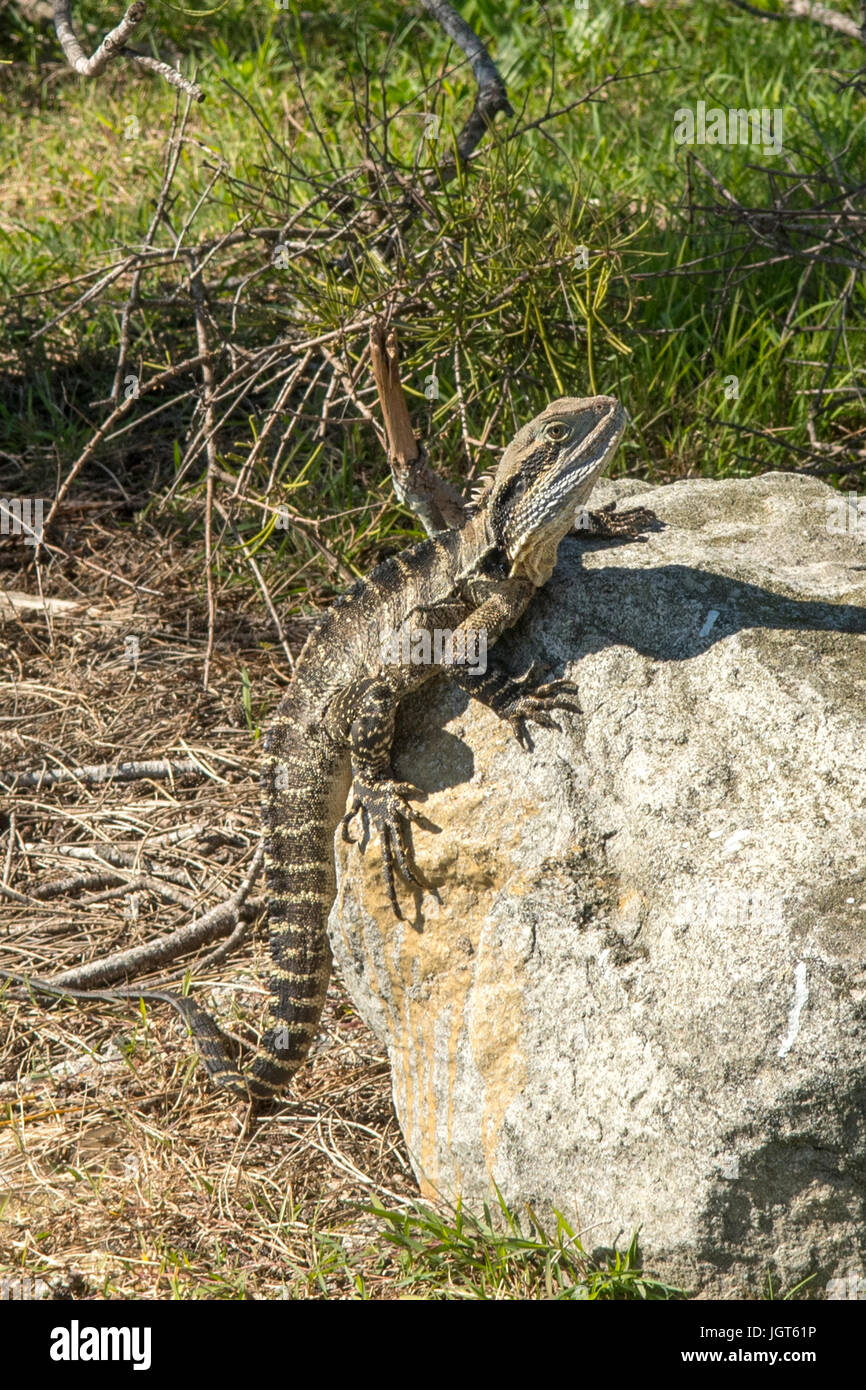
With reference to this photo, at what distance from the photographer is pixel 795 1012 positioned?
2.93 metres

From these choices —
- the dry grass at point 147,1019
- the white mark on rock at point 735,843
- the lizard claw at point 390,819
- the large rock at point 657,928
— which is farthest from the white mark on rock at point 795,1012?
the dry grass at point 147,1019

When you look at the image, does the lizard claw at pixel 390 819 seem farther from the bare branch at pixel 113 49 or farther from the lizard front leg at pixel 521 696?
the bare branch at pixel 113 49

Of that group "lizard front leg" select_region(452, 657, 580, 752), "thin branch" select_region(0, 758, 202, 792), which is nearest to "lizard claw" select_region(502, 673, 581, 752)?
"lizard front leg" select_region(452, 657, 580, 752)

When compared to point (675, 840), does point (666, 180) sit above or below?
above

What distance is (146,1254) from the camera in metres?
3.51

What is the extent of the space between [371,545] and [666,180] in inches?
114

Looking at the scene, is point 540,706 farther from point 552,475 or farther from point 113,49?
point 113,49

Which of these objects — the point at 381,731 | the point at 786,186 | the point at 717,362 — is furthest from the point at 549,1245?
the point at 786,186

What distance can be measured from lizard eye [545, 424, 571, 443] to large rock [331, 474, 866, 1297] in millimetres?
423

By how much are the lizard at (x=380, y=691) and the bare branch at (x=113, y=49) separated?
156 cm

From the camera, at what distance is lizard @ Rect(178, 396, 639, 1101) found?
3727 millimetres

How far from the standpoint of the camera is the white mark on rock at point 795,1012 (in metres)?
2.92

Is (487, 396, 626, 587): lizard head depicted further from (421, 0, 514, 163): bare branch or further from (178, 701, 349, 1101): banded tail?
(421, 0, 514, 163): bare branch

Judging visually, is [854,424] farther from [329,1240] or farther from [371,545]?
[329,1240]
